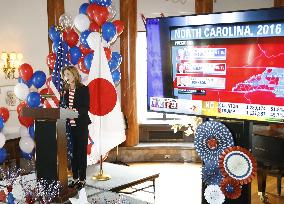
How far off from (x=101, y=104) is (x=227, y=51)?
2.53 m

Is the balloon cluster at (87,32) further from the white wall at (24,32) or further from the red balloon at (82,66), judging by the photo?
the white wall at (24,32)

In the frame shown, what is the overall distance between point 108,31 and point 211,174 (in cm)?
273

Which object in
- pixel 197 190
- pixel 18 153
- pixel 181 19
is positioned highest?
pixel 181 19

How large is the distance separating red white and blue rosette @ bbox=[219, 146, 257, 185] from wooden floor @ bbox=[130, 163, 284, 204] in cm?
251

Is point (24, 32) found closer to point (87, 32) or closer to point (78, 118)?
point (87, 32)

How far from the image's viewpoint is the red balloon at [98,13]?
595 centimetres

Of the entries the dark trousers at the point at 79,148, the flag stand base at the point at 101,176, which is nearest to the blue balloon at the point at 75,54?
the dark trousers at the point at 79,148

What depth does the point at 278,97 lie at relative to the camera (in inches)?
142

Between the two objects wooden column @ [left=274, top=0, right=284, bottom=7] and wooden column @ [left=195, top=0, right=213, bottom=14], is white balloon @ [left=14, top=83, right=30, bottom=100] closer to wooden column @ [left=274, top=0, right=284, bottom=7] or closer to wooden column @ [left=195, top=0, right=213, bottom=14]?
wooden column @ [left=195, top=0, right=213, bottom=14]

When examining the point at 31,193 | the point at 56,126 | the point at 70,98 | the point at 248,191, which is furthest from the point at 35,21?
the point at 248,191

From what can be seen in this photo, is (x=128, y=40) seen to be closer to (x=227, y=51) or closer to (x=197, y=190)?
(x=197, y=190)

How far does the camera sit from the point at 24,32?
7.74m

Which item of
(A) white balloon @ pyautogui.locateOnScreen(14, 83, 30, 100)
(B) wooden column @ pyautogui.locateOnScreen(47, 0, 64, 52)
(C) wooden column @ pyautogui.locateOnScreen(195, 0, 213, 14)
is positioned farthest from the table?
(C) wooden column @ pyautogui.locateOnScreen(195, 0, 213, 14)

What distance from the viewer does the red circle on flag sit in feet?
19.5
